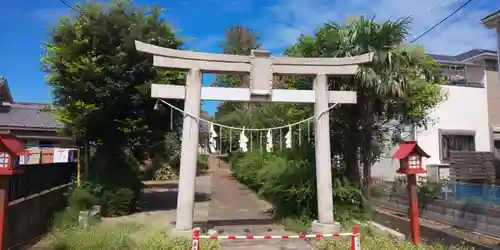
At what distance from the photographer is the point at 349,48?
12867 mm

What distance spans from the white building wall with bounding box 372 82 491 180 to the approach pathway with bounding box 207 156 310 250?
7.64 meters

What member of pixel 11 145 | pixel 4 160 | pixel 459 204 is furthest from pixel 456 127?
pixel 4 160

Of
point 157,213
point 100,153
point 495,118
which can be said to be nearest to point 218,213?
point 157,213

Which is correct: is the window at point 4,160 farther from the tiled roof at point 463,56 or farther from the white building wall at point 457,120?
the tiled roof at point 463,56

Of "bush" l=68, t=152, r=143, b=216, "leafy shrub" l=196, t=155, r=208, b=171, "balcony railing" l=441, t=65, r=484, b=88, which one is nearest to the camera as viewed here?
"bush" l=68, t=152, r=143, b=216

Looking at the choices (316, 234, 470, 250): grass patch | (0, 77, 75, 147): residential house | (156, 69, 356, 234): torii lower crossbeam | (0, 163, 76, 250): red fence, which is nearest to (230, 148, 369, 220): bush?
(156, 69, 356, 234): torii lower crossbeam

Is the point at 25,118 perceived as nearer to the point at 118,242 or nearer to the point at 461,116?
the point at 118,242

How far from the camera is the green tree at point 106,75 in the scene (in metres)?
13.4

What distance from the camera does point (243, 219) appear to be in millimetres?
13539

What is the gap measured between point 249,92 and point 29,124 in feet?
64.0

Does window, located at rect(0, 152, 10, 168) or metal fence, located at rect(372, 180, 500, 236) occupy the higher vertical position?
window, located at rect(0, 152, 10, 168)

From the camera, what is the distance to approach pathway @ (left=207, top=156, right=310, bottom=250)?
991 centimetres

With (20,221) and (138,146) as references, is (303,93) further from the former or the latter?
(20,221)

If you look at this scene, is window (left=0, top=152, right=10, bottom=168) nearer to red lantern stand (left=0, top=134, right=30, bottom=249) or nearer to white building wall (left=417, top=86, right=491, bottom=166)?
red lantern stand (left=0, top=134, right=30, bottom=249)
